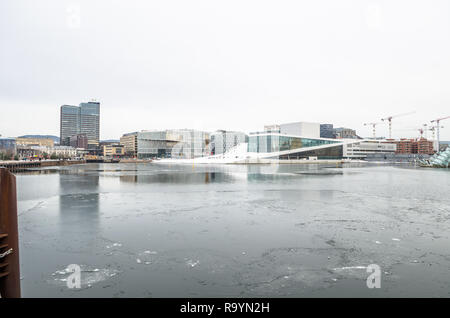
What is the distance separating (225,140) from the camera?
150250mm

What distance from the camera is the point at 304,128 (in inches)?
5044

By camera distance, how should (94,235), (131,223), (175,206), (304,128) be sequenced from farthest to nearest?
(304,128) → (175,206) → (131,223) → (94,235)

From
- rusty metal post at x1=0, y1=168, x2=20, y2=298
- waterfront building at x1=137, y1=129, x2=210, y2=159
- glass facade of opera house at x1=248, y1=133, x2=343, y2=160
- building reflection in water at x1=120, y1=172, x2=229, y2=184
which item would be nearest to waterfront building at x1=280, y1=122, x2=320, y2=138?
glass facade of opera house at x1=248, y1=133, x2=343, y2=160

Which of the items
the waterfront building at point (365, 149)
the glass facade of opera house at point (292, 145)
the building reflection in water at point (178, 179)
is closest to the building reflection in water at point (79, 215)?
the building reflection in water at point (178, 179)

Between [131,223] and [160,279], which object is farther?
[131,223]

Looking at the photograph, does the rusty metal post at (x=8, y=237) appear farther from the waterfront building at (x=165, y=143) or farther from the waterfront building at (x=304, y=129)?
the waterfront building at (x=165, y=143)

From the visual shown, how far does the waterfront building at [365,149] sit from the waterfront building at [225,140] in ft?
159

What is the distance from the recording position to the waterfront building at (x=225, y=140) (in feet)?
489

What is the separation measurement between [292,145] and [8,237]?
11250 cm

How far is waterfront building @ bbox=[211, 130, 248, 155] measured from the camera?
149 m
